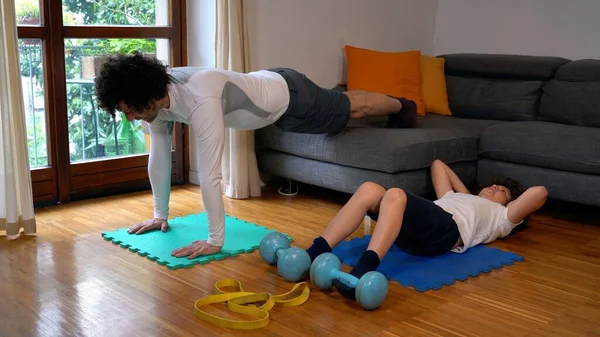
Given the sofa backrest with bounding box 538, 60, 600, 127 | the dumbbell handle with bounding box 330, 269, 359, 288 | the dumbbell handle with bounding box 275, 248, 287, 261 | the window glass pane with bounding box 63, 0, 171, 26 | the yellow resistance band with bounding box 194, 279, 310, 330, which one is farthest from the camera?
the sofa backrest with bounding box 538, 60, 600, 127

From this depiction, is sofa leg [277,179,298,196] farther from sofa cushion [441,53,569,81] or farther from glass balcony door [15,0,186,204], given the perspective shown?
sofa cushion [441,53,569,81]

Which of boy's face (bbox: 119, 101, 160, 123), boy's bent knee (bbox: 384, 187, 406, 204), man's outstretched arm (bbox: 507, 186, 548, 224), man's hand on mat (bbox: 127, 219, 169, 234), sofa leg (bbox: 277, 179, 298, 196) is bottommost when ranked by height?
sofa leg (bbox: 277, 179, 298, 196)

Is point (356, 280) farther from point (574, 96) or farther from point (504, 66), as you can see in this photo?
point (504, 66)

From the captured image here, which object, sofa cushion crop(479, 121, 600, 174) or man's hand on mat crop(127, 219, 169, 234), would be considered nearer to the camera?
man's hand on mat crop(127, 219, 169, 234)

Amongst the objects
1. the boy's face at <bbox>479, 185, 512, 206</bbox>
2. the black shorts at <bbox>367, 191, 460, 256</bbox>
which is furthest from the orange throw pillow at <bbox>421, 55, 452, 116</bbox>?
the black shorts at <bbox>367, 191, 460, 256</bbox>

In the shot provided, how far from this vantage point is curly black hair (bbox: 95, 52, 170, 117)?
2691 mm

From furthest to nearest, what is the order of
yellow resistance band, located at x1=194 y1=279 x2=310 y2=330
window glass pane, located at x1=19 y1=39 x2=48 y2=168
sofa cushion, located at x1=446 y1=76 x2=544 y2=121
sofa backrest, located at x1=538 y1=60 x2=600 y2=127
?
sofa cushion, located at x1=446 y1=76 x2=544 y2=121 < sofa backrest, located at x1=538 y1=60 x2=600 y2=127 < window glass pane, located at x1=19 y1=39 x2=48 y2=168 < yellow resistance band, located at x1=194 y1=279 x2=310 y2=330

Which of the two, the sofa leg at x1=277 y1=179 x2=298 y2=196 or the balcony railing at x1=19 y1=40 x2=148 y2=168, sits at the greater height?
the balcony railing at x1=19 y1=40 x2=148 y2=168

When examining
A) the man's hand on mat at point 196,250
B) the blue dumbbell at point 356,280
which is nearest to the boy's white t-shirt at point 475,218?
the blue dumbbell at point 356,280

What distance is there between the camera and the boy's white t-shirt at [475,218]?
9.82 ft

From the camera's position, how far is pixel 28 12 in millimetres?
3617

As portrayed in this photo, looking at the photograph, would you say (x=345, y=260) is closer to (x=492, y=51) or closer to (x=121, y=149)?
(x=121, y=149)

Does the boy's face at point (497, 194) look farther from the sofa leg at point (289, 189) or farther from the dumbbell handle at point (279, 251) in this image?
the sofa leg at point (289, 189)

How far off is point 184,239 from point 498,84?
2405 millimetres
